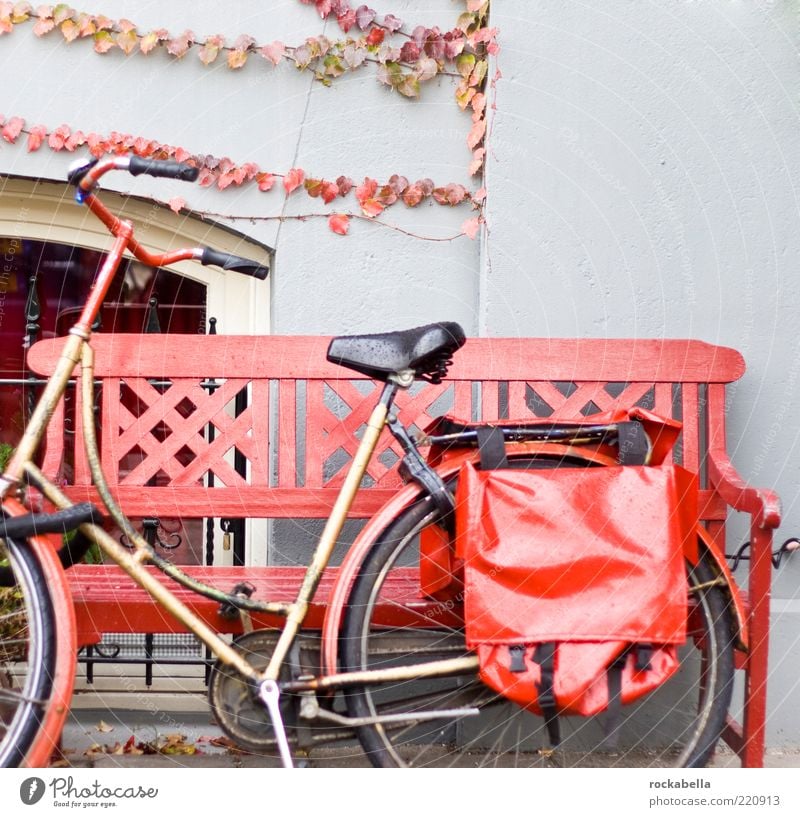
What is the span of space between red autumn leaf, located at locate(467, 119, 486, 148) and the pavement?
1929 millimetres

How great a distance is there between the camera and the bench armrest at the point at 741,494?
2363mm

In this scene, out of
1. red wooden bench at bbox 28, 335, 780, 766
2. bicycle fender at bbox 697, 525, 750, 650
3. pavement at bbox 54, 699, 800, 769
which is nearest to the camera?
bicycle fender at bbox 697, 525, 750, 650

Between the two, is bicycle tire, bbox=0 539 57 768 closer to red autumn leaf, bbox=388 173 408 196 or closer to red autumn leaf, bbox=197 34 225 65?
red autumn leaf, bbox=388 173 408 196

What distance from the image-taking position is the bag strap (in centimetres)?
232

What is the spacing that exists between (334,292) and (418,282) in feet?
0.92

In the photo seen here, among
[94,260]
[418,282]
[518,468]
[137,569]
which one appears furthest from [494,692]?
[94,260]

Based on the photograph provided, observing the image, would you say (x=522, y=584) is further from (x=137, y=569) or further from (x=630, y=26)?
(x=630, y=26)

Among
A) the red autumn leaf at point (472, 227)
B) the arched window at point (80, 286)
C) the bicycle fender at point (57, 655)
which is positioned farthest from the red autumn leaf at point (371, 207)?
the bicycle fender at point (57, 655)

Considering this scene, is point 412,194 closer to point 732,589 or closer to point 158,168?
point 158,168

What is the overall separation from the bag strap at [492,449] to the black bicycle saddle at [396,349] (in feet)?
0.71

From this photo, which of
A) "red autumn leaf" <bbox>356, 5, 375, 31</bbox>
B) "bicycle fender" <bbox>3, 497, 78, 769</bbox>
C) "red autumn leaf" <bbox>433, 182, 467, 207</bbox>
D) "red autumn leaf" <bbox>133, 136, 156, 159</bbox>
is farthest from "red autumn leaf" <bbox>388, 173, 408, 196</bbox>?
"bicycle fender" <bbox>3, 497, 78, 769</bbox>

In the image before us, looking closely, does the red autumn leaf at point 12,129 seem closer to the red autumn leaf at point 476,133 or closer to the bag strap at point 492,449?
the red autumn leaf at point 476,133

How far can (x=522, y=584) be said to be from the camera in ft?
7.27

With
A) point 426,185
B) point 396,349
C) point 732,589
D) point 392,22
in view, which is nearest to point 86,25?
point 392,22
